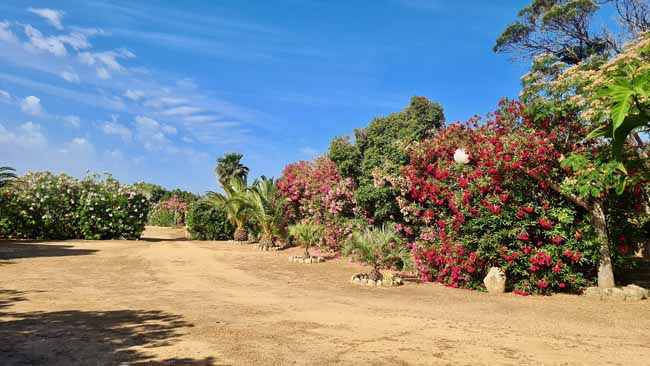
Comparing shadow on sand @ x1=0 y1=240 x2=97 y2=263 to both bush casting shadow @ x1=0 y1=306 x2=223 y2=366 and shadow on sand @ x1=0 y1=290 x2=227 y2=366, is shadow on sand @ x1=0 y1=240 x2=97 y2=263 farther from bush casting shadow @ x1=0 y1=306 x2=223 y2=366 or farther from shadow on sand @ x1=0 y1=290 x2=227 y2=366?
bush casting shadow @ x1=0 y1=306 x2=223 y2=366

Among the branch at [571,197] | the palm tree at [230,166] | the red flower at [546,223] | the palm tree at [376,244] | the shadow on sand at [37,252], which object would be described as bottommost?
the shadow on sand at [37,252]

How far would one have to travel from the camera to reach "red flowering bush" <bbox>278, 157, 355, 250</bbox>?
14906mm

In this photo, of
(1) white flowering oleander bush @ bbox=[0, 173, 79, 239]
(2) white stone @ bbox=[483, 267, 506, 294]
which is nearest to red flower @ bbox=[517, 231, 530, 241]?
(2) white stone @ bbox=[483, 267, 506, 294]

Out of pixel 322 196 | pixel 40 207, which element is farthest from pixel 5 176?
pixel 322 196

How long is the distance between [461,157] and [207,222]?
53.1ft

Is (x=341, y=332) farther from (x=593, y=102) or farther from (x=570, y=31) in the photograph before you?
(x=570, y=31)

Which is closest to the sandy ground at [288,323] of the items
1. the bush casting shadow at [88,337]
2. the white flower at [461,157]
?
the bush casting shadow at [88,337]

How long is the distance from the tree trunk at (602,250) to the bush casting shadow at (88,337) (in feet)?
25.5

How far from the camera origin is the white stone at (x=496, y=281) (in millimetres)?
8586

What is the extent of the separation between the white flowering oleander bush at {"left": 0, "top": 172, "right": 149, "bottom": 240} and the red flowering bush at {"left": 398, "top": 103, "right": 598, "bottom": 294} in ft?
51.9

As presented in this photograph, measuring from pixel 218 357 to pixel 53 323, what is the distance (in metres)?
2.64

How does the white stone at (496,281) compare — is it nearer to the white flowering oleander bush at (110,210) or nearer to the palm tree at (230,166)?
the white flowering oleander bush at (110,210)

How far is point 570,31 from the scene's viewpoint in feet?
68.1

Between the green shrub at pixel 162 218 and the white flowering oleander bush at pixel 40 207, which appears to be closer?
the white flowering oleander bush at pixel 40 207
